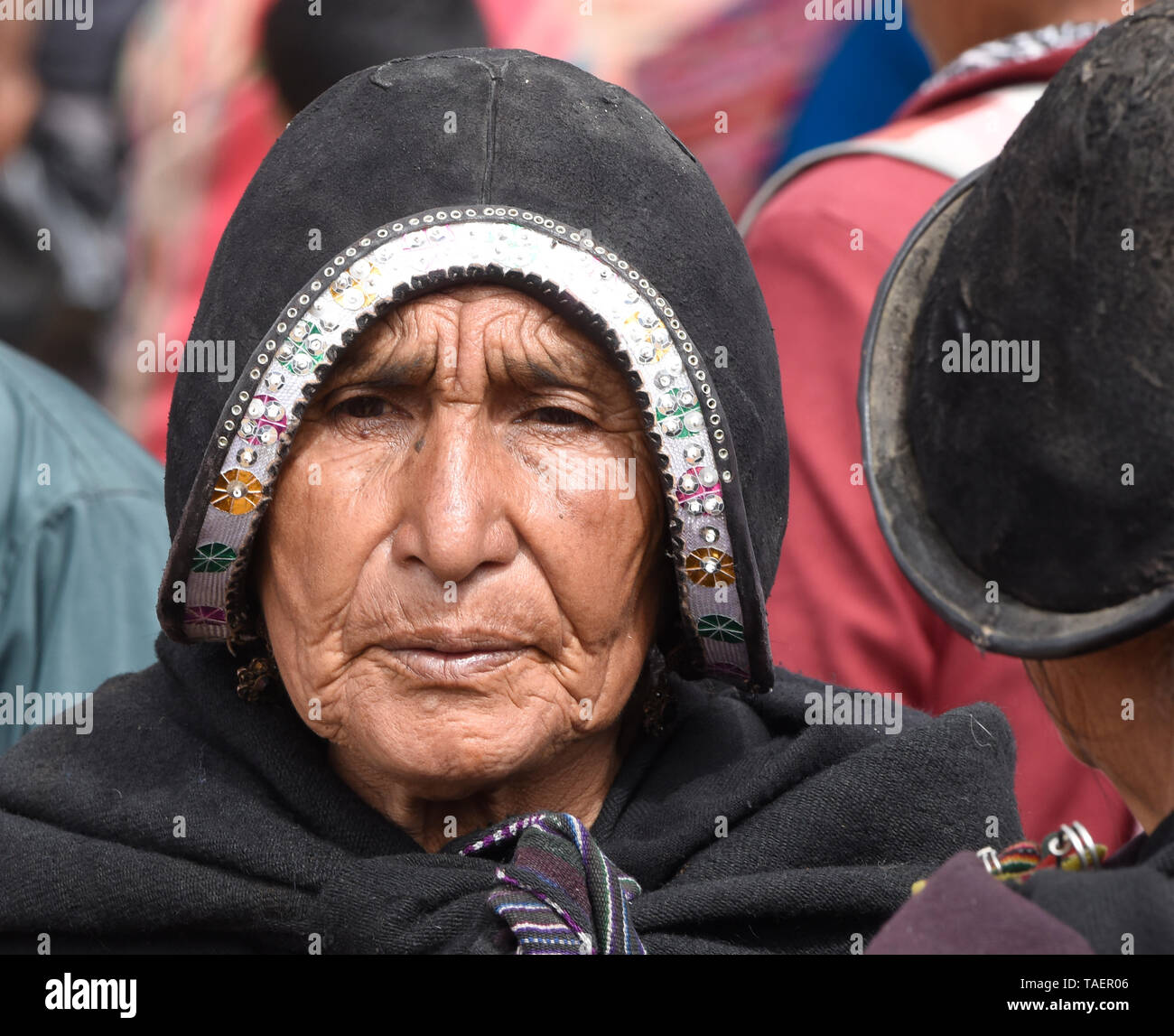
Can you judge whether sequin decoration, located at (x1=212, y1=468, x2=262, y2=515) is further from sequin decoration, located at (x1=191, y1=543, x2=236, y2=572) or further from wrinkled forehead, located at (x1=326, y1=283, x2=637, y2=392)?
wrinkled forehead, located at (x1=326, y1=283, x2=637, y2=392)

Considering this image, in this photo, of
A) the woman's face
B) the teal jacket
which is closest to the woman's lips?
the woman's face

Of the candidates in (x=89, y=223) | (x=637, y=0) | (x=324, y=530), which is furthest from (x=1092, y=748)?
(x=89, y=223)

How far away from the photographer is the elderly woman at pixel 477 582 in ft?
7.25

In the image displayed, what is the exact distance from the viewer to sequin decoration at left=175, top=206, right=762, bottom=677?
222cm

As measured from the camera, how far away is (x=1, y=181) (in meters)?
5.12

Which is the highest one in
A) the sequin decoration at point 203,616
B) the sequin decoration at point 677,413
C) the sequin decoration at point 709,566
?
the sequin decoration at point 677,413

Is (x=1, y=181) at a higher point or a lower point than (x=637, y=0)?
lower

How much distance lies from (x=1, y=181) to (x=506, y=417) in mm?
3429

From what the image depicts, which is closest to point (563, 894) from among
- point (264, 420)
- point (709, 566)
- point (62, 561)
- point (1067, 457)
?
point (709, 566)

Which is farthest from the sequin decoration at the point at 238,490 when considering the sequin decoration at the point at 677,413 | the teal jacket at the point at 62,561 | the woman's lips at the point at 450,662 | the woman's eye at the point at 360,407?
the teal jacket at the point at 62,561

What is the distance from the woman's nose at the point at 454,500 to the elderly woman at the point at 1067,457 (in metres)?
0.67

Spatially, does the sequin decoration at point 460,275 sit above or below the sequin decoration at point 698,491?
above

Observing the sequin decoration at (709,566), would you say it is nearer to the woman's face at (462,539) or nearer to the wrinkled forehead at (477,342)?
the woman's face at (462,539)
